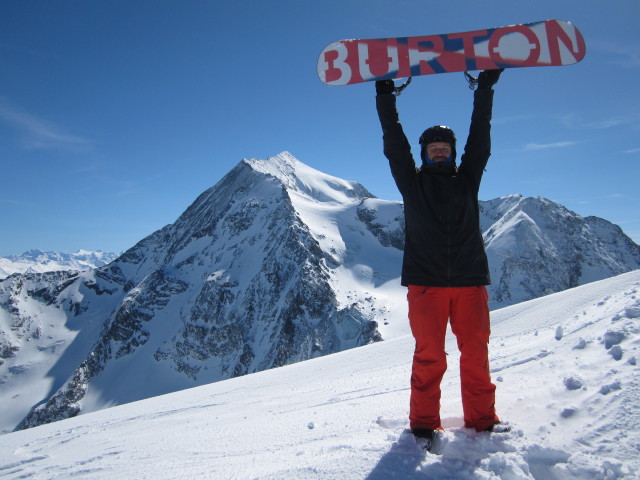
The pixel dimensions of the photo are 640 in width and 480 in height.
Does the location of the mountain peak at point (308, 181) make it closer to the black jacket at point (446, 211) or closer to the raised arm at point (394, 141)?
the raised arm at point (394, 141)

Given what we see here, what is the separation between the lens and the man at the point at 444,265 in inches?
123

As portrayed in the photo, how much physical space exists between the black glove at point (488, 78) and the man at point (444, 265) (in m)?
0.09

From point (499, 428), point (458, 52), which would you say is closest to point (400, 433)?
point (499, 428)

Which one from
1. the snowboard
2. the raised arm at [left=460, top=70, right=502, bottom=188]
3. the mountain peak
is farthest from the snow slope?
the mountain peak

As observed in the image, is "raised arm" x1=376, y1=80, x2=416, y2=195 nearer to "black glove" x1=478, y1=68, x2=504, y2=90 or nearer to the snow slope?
"black glove" x1=478, y1=68, x2=504, y2=90

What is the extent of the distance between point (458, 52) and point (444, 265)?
2.67m

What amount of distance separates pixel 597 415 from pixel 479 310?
101cm

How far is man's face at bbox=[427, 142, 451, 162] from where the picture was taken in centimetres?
353

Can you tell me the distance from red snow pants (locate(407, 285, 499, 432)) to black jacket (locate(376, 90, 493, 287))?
5.1 inches

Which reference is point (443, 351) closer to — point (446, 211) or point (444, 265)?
point (444, 265)

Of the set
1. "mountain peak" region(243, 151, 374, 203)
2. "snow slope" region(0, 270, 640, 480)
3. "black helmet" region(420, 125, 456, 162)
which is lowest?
"snow slope" region(0, 270, 640, 480)

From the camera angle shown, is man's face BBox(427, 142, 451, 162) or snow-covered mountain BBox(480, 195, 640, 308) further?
snow-covered mountain BBox(480, 195, 640, 308)

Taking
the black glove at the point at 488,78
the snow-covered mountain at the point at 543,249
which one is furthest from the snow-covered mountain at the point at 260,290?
the black glove at the point at 488,78

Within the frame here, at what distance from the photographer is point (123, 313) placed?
11012 cm
